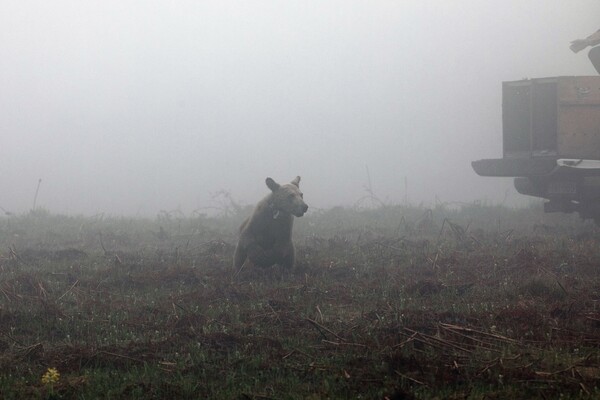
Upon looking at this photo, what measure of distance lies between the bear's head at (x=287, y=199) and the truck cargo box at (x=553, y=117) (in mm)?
5667

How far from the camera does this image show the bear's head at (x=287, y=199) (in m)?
10.2

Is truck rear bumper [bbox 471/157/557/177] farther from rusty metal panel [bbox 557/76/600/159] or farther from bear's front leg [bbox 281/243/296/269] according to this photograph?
bear's front leg [bbox 281/243/296/269]

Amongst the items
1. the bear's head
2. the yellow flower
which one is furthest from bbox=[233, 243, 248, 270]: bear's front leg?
the yellow flower

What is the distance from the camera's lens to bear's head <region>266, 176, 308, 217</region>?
1019cm

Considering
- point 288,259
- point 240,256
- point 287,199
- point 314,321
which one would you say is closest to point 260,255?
point 240,256

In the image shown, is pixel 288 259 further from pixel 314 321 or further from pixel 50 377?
pixel 50 377

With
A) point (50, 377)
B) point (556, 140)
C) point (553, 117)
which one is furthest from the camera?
point (553, 117)

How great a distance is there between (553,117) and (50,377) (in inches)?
447

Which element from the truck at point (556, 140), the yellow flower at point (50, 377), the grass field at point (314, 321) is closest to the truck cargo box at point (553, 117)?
the truck at point (556, 140)

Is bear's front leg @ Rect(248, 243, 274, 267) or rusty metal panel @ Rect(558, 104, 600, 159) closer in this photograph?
bear's front leg @ Rect(248, 243, 274, 267)

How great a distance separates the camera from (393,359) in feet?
17.7

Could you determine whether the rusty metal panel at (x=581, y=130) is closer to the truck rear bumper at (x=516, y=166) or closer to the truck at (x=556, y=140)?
the truck at (x=556, y=140)

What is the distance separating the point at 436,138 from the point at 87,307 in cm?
3507

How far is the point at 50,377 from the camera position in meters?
5.00
